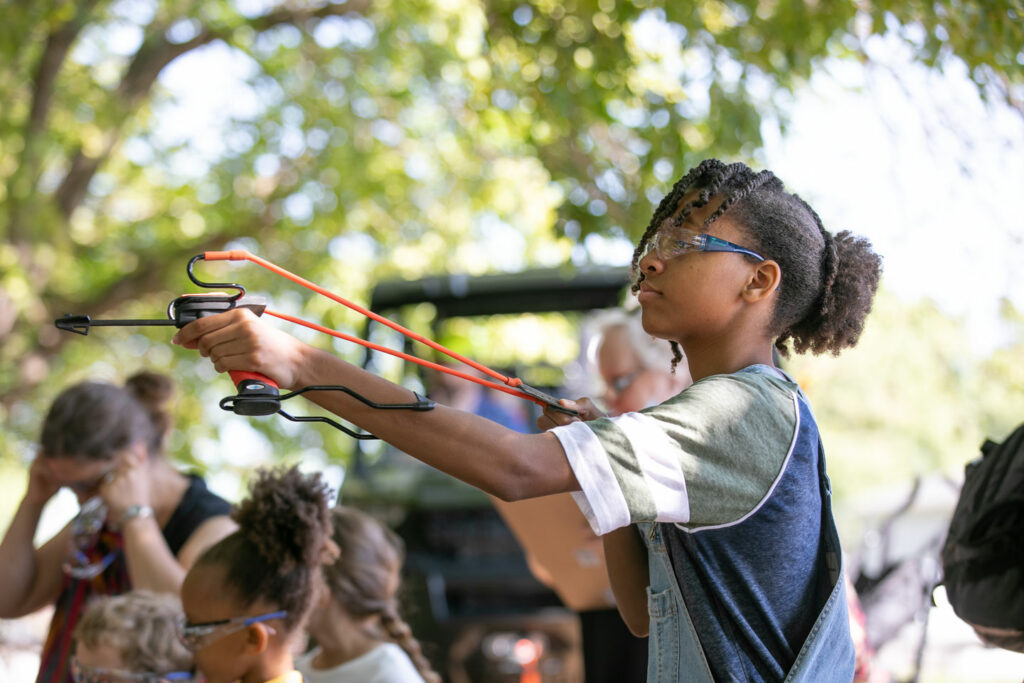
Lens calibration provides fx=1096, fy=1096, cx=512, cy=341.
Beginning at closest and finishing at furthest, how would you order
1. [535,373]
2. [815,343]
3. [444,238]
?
[815,343]
[535,373]
[444,238]

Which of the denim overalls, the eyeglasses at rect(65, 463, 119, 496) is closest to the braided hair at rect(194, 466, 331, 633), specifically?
the eyeglasses at rect(65, 463, 119, 496)

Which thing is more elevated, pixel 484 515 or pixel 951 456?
pixel 484 515

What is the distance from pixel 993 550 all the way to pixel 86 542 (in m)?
2.62

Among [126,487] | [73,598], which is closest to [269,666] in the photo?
[126,487]

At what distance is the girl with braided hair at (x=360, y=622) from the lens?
A: 3.04 meters

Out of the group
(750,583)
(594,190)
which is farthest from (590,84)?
(750,583)

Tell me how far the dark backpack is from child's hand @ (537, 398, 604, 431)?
2.98ft

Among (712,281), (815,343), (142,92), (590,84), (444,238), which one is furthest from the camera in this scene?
(444,238)

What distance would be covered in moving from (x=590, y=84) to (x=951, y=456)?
9900 millimetres

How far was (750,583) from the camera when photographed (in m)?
1.73

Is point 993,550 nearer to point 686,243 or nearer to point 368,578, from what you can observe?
point 686,243

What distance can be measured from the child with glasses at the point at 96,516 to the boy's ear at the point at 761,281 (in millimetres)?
2044

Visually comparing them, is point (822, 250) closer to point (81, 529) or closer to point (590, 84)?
point (81, 529)

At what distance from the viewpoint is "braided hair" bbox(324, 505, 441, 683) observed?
10.5ft
